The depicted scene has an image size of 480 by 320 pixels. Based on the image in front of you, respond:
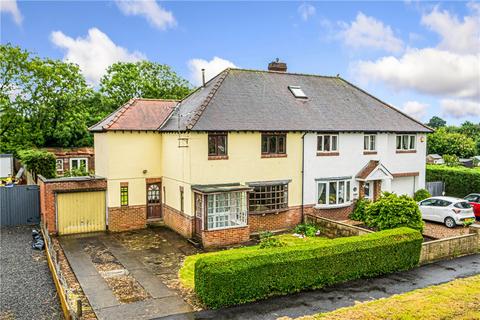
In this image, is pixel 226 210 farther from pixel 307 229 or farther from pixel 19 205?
pixel 19 205

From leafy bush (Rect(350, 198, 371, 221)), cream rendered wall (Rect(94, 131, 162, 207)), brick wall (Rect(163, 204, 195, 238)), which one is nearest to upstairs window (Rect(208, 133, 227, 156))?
brick wall (Rect(163, 204, 195, 238))

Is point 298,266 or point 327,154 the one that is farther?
point 327,154

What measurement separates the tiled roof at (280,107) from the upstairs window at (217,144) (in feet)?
1.65

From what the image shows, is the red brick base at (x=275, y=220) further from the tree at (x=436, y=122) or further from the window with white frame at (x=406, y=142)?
the tree at (x=436, y=122)

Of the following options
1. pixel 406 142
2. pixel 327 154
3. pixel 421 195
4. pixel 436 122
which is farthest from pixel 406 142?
pixel 436 122

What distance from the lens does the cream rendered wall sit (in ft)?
70.1

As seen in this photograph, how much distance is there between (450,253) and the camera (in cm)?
1734

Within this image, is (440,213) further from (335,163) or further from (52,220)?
(52,220)

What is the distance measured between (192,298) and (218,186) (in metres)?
7.53

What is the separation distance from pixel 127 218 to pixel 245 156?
7.28 metres

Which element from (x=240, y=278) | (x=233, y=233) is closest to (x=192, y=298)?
(x=240, y=278)

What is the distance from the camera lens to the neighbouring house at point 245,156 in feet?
63.7

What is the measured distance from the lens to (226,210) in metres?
19.3

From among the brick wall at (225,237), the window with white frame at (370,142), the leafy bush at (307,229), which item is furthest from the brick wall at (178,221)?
the window with white frame at (370,142)
